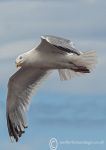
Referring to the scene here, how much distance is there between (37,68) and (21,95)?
0.57 meters

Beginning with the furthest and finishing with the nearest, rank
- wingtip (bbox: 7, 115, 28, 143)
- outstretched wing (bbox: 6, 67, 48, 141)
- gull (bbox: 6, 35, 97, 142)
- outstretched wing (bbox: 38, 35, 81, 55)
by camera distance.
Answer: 1. wingtip (bbox: 7, 115, 28, 143)
2. outstretched wing (bbox: 6, 67, 48, 141)
3. gull (bbox: 6, 35, 97, 142)
4. outstretched wing (bbox: 38, 35, 81, 55)

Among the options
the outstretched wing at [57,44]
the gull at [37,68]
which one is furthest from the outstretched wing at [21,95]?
the outstretched wing at [57,44]

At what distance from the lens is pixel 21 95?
10117mm

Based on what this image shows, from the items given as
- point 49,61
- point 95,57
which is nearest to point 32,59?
point 49,61

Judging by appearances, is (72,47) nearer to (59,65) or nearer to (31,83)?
(59,65)

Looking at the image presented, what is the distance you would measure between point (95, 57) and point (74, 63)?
0.28 metres

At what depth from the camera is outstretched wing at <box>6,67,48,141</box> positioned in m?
10.0

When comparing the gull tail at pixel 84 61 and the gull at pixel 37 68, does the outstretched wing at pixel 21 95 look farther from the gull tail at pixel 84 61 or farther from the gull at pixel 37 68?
the gull tail at pixel 84 61

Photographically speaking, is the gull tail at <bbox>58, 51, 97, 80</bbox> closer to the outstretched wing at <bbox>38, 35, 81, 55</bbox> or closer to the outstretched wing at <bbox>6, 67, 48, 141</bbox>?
the outstretched wing at <bbox>38, 35, 81, 55</bbox>

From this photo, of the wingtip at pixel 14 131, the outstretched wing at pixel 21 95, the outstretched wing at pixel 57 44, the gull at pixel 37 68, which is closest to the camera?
the outstretched wing at pixel 57 44

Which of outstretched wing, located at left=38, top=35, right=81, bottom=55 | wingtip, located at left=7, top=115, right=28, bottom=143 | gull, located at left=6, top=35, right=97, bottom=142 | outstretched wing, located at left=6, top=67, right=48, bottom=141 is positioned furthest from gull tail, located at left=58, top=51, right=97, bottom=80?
wingtip, located at left=7, top=115, right=28, bottom=143

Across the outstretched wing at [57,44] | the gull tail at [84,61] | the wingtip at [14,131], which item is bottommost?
the wingtip at [14,131]

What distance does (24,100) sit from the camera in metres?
10.1

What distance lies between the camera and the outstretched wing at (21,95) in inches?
395
